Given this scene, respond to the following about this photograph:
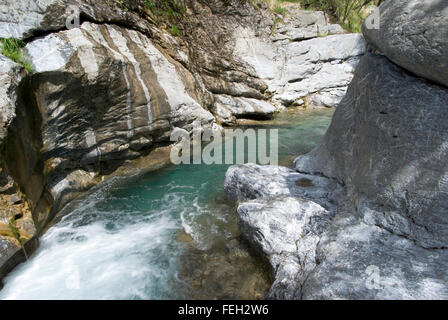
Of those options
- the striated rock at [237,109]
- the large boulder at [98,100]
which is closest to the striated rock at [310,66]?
the striated rock at [237,109]

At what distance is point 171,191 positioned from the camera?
5910 millimetres

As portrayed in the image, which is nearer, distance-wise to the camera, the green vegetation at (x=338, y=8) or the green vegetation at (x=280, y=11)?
the green vegetation at (x=280, y=11)

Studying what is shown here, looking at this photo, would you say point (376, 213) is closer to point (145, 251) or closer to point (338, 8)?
point (145, 251)

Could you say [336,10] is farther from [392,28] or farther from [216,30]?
[392,28]

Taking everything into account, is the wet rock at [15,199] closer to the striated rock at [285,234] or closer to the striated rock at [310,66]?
the striated rock at [285,234]

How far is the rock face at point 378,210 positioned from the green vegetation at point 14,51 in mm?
4769

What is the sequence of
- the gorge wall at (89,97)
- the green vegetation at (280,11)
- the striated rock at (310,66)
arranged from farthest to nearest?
the green vegetation at (280,11)
the striated rock at (310,66)
the gorge wall at (89,97)

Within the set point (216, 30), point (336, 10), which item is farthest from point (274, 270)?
point (336, 10)

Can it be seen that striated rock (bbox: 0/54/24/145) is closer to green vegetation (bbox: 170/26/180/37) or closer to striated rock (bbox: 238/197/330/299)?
striated rock (bbox: 238/197/330/299)

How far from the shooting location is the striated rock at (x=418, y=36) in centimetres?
261

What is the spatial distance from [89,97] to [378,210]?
5.98 metres

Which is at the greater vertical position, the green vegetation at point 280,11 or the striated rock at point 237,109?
the green vegetation at point 280,11

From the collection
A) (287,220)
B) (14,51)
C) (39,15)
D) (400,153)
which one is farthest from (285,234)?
(39,15)

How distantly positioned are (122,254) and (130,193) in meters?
2.09
